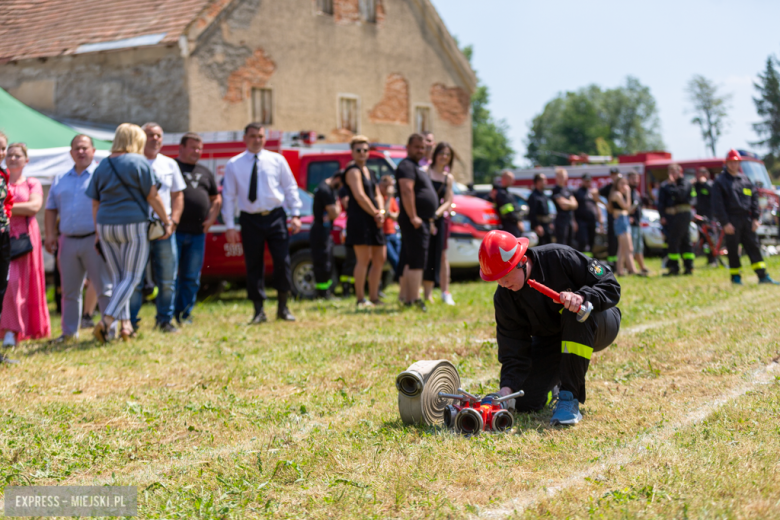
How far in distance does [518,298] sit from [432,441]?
94 cm

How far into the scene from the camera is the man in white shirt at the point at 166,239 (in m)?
7.88

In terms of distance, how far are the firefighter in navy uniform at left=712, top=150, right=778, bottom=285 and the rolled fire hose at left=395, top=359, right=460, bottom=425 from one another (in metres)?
7.88

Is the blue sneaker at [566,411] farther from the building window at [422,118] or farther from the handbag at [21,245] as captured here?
the building window at [422,118]

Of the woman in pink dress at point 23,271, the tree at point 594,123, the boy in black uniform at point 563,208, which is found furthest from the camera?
the tree at point 594,123

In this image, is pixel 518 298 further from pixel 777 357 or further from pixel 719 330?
pixel 719 330

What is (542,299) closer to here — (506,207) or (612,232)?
(506,207)

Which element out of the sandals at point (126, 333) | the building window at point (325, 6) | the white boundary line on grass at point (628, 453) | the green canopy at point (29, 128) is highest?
the building window at point (325, 6)

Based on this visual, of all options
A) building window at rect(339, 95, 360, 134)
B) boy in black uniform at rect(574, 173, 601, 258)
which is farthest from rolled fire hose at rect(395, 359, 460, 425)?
building window at rect(339, 95, 360, 134)

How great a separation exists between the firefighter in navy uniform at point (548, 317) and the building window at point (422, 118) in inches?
848

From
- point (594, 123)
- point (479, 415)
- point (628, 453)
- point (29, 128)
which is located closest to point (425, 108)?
point (29, 128)

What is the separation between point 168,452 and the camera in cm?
416

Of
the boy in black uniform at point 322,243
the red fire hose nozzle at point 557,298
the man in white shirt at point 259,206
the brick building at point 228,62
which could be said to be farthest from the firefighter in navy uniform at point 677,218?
the brick building at point 228,62

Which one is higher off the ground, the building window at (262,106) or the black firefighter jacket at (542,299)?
the building window at (262,106)

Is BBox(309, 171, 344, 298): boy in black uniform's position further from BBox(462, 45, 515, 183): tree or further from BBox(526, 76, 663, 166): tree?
BBox(526, 76, 663, 166): tree
